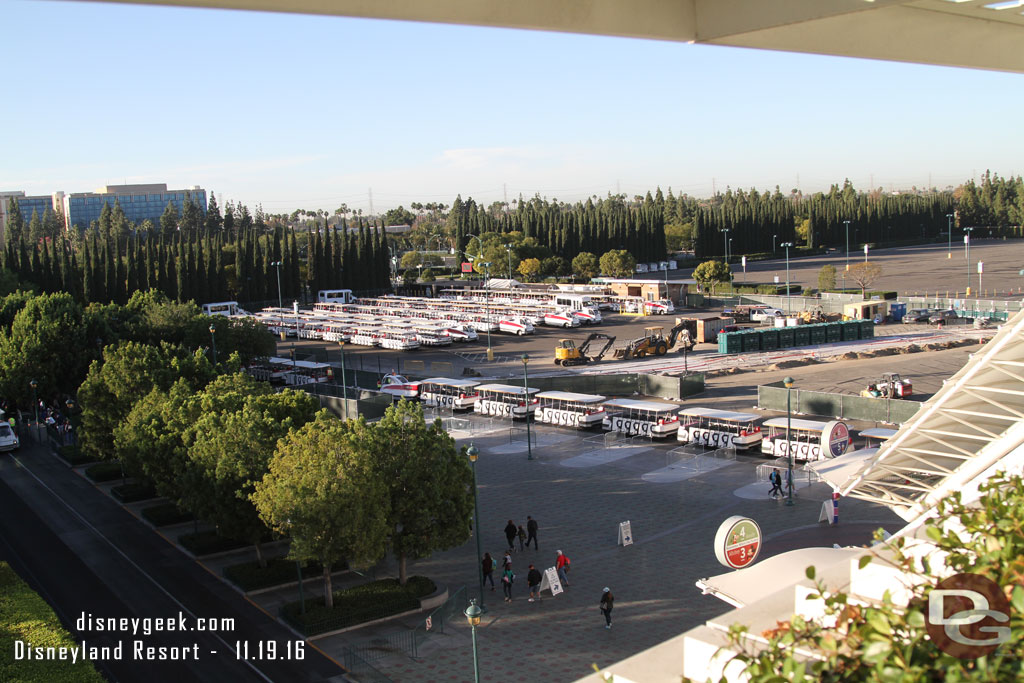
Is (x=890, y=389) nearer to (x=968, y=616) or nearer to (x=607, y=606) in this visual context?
(x=607, y=606)

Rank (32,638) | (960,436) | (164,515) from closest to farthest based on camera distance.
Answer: (960,436), (32,638), (164,515)

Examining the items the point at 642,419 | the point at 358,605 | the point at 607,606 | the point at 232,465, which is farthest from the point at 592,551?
the point at 642,419

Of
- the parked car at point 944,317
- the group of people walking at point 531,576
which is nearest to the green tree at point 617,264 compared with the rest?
the parked car at point 944,317

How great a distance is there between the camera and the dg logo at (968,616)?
3.25 metres

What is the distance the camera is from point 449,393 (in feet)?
118

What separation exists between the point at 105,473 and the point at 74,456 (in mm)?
3421

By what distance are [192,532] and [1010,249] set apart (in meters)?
107

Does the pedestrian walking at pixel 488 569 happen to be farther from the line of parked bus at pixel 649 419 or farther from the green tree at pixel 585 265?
the green tree at pixel 585 265

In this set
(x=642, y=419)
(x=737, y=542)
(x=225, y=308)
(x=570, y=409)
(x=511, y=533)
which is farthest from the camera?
(x=225, y=308)

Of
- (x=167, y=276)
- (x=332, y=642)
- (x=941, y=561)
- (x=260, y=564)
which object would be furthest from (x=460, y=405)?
(x=167, y=276)

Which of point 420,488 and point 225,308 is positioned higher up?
point 225,308

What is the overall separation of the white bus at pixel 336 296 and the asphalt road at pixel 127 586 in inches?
2031

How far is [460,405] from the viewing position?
34.8 m

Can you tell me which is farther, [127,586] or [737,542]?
[127,586]
